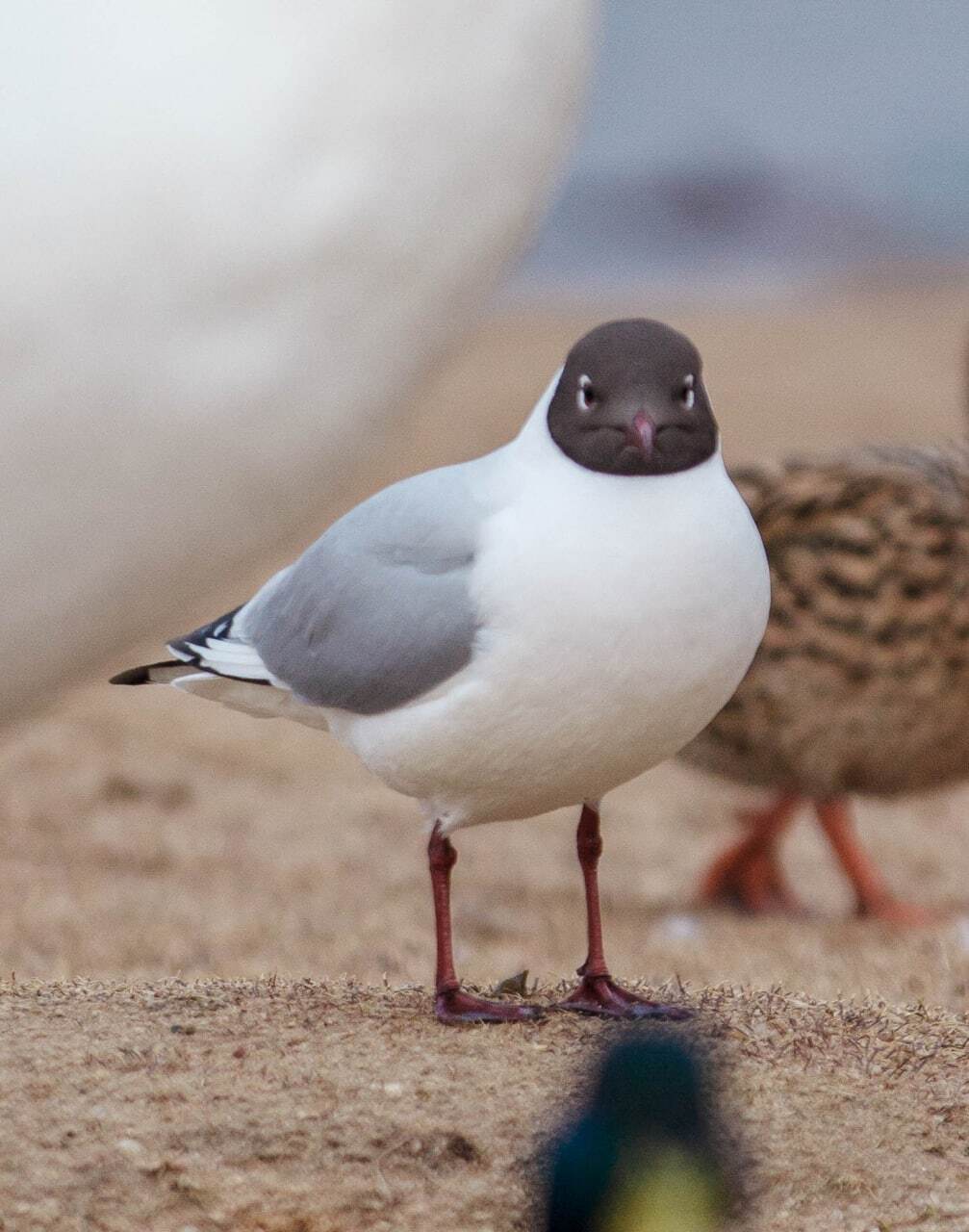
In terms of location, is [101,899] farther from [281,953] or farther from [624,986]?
[624,986]

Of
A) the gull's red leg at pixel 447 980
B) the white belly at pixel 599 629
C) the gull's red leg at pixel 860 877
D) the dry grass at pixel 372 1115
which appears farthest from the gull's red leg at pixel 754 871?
the white belly at pixel 599 629

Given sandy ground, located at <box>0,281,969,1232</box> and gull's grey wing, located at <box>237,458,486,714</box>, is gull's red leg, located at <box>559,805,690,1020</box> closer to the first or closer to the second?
sandy ground, located at <box>0,281,969,1232</box>

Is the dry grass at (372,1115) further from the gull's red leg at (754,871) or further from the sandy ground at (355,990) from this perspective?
the gull's red leg at (754,871)

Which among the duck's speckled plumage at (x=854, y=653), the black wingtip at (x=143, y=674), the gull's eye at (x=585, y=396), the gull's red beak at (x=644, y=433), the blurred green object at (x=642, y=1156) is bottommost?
the duck's speckled plumage at (x=854, y=653)

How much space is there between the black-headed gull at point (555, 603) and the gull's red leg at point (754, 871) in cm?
228

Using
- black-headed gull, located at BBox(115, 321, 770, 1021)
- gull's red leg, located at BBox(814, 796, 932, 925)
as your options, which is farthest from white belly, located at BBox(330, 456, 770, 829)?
gull's red leg, located at BBox(814, 796, 932, 925)

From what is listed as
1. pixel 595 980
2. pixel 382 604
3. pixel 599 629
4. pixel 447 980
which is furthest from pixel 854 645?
pixel 599 629

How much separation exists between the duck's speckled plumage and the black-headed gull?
6.28ft

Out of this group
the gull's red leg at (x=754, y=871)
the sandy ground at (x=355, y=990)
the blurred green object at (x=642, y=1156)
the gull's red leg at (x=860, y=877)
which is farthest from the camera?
the gull's red leg at (x=754, y=871)

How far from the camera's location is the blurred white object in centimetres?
210

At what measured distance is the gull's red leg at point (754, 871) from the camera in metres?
4.33

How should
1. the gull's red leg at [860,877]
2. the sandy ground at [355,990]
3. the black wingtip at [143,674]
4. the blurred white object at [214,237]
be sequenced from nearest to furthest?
the sandy ground at [355,990] < the blurred white object at [214,237] < the black wingtip at [143,674] < the gull's red leg at [860,877]

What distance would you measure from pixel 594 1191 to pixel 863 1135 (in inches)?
14.2

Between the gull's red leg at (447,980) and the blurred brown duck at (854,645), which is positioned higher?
the gull's red leg at (447,980)
